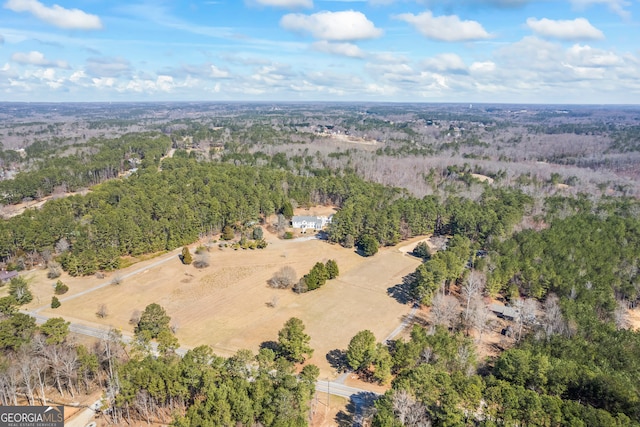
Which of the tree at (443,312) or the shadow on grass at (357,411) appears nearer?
the shadow on grass at (357,411)

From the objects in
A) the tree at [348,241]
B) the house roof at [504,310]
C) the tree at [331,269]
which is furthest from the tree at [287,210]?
the house roof at [504,310]

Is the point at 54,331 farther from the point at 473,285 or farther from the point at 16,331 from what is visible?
the point at 473,285

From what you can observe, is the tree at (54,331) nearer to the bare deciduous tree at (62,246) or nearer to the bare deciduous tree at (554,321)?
the bare deciduous tree at (62,246)

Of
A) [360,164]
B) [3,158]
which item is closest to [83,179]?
[3,158]

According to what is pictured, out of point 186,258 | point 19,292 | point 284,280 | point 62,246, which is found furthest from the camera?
point 186,258

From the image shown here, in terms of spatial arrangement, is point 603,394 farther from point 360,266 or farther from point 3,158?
point 3,158

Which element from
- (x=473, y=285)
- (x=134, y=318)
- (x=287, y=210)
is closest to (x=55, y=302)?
(x=134, y=318)

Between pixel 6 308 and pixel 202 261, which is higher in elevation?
pixel 6 308
